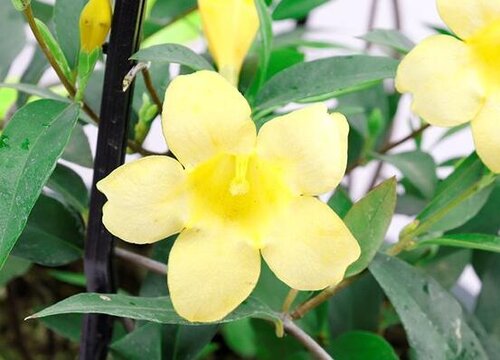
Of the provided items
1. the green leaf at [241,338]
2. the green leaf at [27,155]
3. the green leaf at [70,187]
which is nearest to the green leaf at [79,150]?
the green leaf at [70,187]

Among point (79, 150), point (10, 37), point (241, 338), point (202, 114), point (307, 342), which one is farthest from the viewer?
point (241, 338)

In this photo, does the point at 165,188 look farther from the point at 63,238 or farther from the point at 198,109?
the point at 63,238

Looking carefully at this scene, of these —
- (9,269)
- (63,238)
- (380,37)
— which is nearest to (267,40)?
(380,37)

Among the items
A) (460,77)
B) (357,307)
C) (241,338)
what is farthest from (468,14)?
(241,338)

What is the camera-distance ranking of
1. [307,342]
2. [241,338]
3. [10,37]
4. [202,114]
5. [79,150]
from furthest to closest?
[241,338], [10,37], [79,150], [307,342], [202,114]

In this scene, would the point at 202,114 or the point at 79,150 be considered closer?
the point at 202,114

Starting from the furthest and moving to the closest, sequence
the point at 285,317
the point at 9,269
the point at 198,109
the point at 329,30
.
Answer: the point at 329,30
the point at 9,269
the point at 285,317
the point at 198,109

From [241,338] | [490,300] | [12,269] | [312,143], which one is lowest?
[241,338]

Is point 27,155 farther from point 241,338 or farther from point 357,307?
point 241,338
